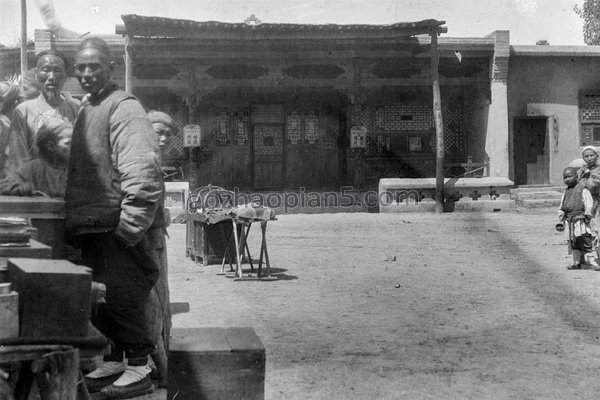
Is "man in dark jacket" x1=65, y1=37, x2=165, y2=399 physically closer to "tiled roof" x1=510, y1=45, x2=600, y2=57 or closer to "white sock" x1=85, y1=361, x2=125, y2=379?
"white sock" x1=85, y1=361, x2=125, y2=379

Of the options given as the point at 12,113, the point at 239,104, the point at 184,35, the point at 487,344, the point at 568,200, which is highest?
the point at 184,35

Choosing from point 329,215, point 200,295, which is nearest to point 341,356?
point 200,295

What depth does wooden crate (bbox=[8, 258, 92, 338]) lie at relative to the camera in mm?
2373

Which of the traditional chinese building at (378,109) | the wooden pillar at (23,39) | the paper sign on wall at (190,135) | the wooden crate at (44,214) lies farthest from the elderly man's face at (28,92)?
the traditional chinese building at (378,109)

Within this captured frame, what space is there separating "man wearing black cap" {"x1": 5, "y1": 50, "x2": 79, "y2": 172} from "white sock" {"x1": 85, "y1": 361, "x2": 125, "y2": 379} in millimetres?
2055

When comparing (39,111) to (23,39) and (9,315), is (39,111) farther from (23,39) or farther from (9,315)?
(23,39)

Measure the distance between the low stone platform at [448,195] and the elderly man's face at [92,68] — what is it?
12558 millimetres

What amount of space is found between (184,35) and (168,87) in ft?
6.73

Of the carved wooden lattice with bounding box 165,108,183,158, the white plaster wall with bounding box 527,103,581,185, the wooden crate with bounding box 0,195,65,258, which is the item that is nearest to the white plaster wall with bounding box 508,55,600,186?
the white plaster wall with bounding box 527,103,581,185

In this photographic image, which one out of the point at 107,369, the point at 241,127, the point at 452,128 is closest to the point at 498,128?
the point at 452,128

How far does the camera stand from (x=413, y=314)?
6398 millimetres

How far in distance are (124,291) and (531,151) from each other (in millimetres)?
16700

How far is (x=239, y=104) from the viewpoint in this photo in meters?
18.3

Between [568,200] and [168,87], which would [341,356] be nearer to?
[568,200]
